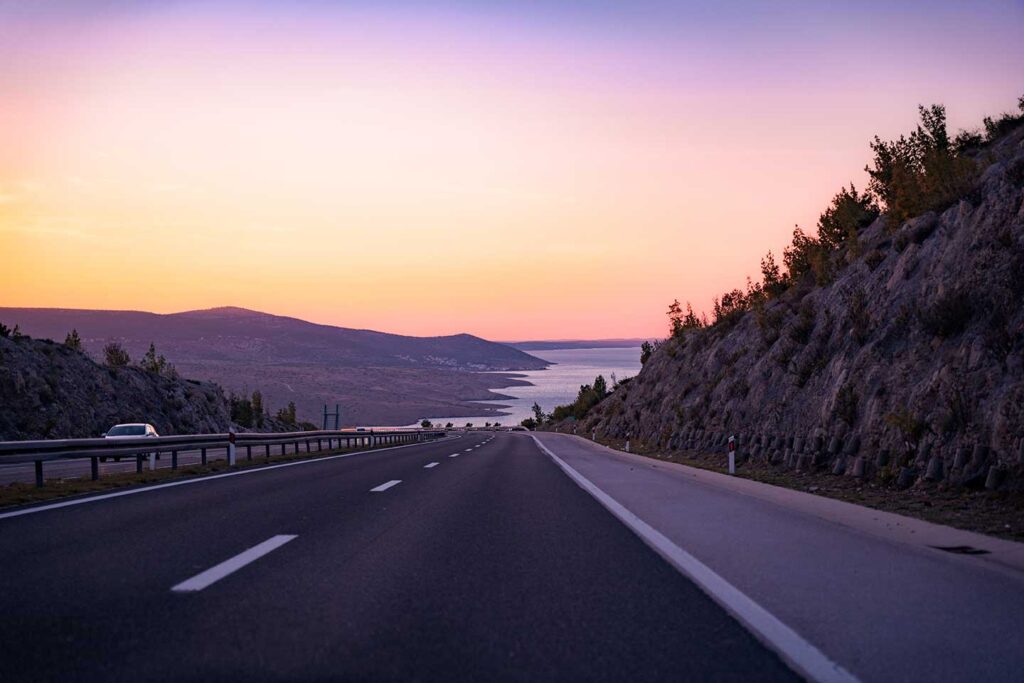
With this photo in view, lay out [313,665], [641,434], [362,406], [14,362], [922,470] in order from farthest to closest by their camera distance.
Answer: [362,406]
[641,434]
[14,362]
[922,470]
[313,665]

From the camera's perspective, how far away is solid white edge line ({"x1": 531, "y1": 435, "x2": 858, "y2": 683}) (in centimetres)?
469

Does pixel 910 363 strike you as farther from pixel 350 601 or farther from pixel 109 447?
pixel 109 447

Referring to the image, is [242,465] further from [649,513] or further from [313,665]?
[313,665]

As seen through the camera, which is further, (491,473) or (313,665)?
(491,473)

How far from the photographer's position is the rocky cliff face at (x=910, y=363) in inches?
583

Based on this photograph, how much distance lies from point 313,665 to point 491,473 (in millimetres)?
15868

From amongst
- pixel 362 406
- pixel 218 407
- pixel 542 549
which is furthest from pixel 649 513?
pixel 362 406

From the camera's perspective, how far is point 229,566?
7441 millimetres

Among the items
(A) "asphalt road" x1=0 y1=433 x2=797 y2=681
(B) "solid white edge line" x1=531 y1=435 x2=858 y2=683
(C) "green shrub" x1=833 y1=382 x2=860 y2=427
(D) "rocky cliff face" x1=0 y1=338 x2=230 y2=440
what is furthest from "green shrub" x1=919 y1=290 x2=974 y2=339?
(D) "rocky cliff face" x1=0 y1=338 x2=230 y2=440

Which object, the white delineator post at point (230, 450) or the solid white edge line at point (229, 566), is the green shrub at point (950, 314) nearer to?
the solid white edge line at point (229, 566)

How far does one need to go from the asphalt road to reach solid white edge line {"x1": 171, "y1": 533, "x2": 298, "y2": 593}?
3 cm

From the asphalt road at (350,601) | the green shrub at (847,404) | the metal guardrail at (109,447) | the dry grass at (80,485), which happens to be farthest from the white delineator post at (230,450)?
the green shrub at (847,404)

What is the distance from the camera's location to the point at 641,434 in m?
51.4

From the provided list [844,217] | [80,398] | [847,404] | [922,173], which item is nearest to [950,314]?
[847,404]
